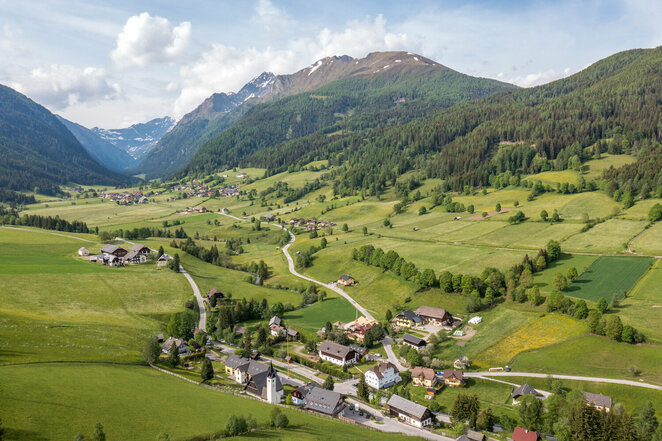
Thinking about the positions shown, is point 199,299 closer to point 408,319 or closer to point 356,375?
point 356,375

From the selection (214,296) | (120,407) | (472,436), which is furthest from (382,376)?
(214,296)

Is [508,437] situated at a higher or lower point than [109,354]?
lower

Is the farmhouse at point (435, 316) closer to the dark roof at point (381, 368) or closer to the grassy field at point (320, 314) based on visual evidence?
the grassy field at point (320, 314)

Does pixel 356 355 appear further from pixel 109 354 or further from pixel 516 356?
pixel 109 354

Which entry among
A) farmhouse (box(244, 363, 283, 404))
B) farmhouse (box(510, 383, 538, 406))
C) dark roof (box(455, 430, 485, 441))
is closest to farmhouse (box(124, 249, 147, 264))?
farmhouse (box(244, 363, 283, 404))

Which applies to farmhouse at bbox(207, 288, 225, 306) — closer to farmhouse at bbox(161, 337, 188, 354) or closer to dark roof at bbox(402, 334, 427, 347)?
farmhouse at bbox(161, 337, 188, 354)

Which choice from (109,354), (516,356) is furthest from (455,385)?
(109,354)
